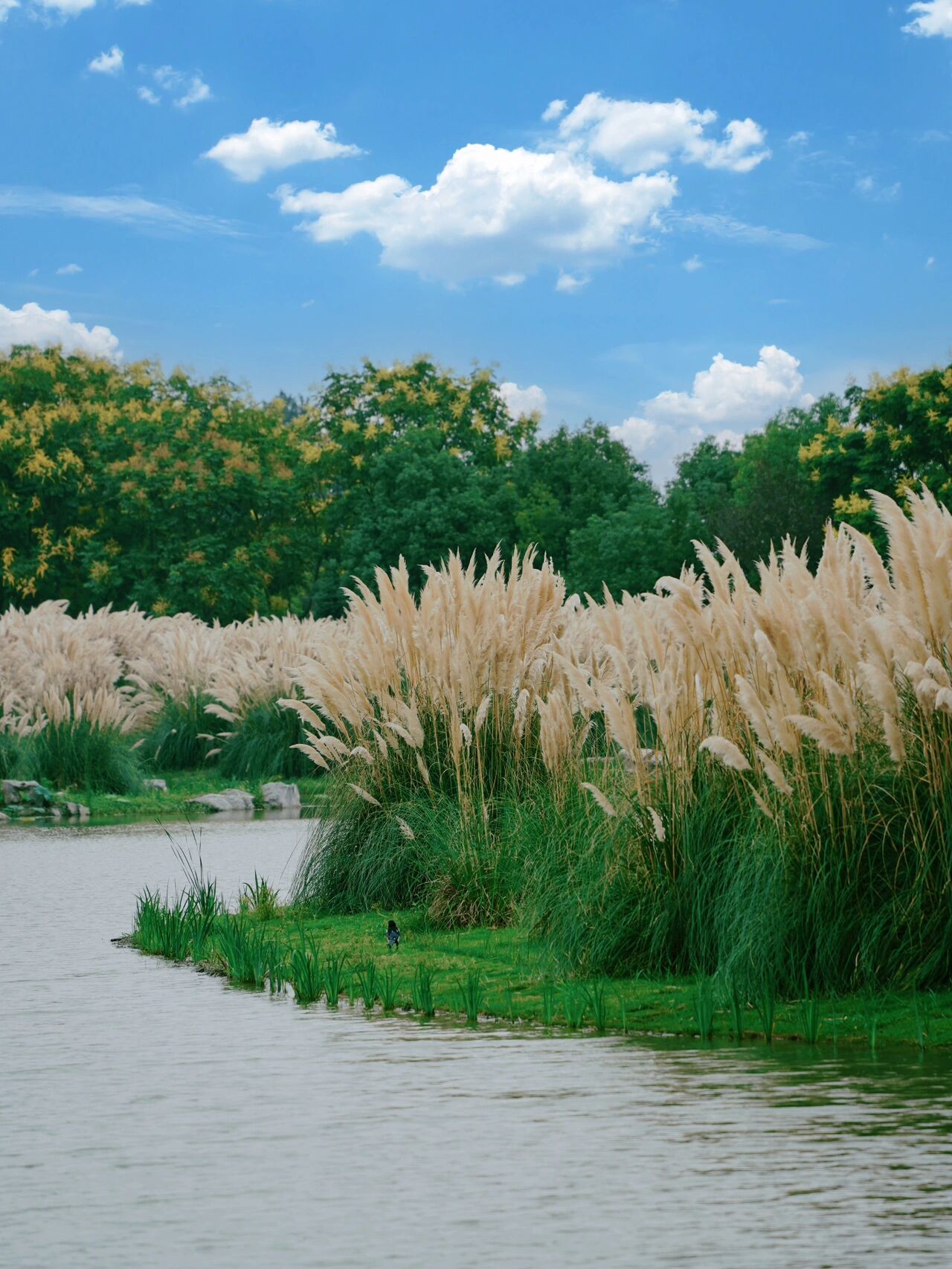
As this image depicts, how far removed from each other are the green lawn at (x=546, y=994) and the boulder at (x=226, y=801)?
882 centimetres

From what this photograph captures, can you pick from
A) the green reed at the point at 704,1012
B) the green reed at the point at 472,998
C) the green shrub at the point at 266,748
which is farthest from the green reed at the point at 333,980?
the green shrub at the point at 266,748

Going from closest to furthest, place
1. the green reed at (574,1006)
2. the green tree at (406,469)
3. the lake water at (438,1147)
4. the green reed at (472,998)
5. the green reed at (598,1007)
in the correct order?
the lake water at (438,1147), the green reed at (598,1007), the green reed at (574,1006), the green reed at (472,998), the green tree at (406,469)

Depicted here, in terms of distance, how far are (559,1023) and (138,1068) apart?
1635 millimetres

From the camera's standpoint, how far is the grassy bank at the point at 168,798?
17312 mm

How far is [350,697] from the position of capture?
966 cm

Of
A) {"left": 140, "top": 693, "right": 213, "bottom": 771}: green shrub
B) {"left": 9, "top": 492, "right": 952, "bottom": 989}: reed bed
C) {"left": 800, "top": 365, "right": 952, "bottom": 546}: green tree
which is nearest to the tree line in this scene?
{"left": 800, "top": 365, "right": 952, "bottom": 546}: green tree

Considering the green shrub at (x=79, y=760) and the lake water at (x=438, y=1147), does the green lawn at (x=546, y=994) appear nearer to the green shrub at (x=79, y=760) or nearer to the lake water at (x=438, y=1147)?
the lake water at (x=438, y=1147)

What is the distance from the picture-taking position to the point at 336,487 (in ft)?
193

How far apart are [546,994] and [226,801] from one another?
11.6 m

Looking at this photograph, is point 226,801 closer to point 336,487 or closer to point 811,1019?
point 811,1019

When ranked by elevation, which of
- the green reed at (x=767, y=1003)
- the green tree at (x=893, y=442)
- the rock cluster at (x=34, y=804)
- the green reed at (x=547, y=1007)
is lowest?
the green reed at (x=547, y=1007)

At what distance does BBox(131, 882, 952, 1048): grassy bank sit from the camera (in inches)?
239

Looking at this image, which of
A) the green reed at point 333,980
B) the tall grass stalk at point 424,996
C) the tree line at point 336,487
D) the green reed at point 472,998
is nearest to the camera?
the green reed at point 472,998

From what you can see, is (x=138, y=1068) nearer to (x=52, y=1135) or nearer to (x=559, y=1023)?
(x=52, y=1135)
